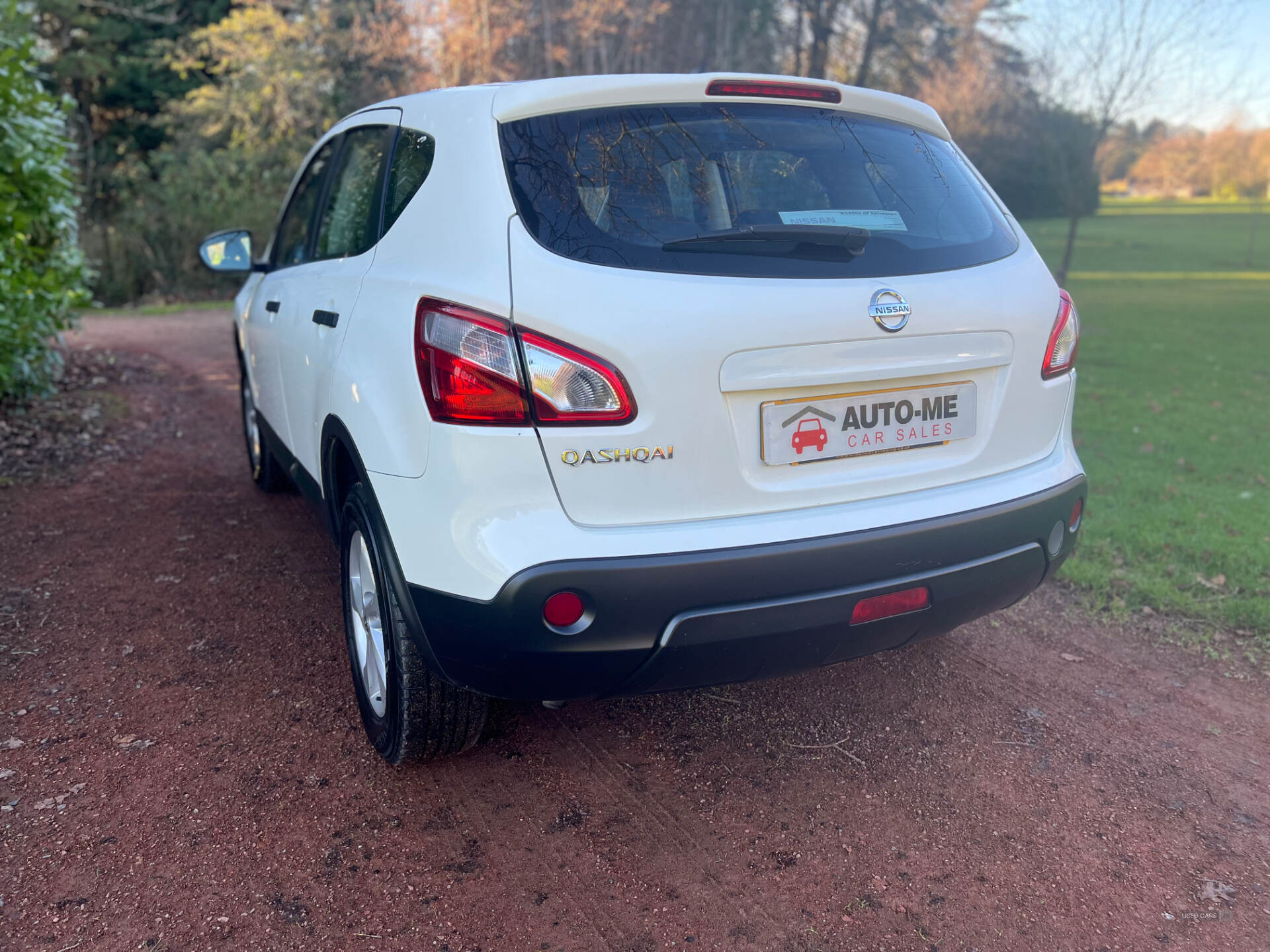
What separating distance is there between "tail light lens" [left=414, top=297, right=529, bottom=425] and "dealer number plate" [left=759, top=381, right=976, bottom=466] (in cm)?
59

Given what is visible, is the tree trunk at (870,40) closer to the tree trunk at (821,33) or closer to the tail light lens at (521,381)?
the tree trunk at (821,33)

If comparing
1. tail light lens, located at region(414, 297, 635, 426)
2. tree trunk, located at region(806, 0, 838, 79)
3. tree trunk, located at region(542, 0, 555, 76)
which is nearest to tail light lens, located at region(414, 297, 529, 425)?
tail light lens, located at region(414, 297, 635, 426)

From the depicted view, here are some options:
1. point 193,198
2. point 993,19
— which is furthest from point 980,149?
point 193,198

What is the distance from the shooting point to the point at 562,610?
216 cm

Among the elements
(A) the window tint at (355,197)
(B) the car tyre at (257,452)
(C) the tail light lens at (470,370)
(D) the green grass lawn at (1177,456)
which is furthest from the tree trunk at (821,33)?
(C) the tail light lens at (470,370)

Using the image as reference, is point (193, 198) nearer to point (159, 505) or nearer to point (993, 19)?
point (159, 505)

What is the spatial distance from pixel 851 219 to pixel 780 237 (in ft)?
0.84

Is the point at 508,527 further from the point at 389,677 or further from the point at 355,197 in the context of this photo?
the point at 355,197

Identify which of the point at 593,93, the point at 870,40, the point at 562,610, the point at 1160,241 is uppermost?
the point at 870,40

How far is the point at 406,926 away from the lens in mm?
2242

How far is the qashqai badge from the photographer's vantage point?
238 cm

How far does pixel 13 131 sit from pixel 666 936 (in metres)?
6.55

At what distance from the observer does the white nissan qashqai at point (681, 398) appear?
217cm

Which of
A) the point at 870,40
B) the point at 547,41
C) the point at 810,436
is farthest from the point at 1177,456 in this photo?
the point at 870,40
